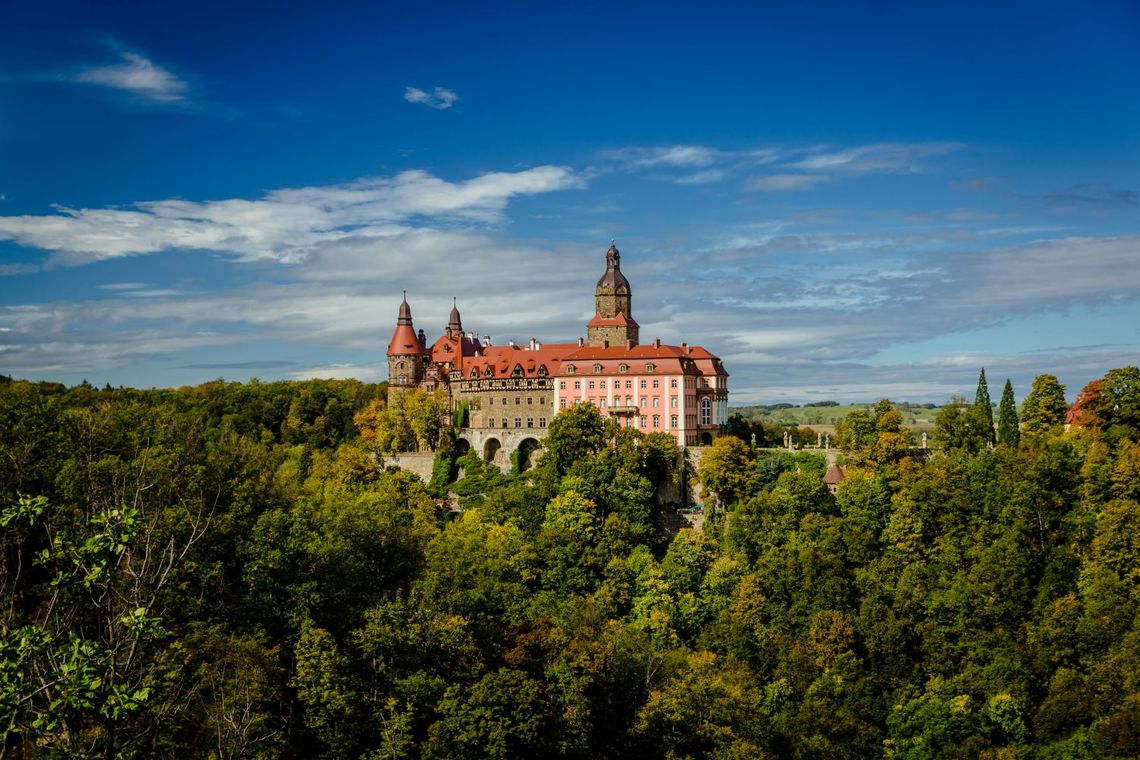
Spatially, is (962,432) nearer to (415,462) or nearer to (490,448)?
(490,448)

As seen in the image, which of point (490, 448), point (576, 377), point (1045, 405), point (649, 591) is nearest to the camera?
point (649, 591)

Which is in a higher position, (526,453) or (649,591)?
(526,453)

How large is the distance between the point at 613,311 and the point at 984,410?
23.6m

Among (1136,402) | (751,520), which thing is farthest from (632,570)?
(1136,402)

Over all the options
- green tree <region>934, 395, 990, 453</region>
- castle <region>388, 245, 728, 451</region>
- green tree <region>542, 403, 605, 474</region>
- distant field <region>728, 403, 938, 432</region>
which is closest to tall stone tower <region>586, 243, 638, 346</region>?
castle <region>388, 245, 728, 451</region>

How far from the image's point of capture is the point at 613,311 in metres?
65.8

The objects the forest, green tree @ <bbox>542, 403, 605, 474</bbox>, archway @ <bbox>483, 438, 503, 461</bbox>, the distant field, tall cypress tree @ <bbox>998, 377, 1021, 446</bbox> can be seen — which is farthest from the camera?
the distant field

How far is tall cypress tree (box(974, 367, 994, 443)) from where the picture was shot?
175ft

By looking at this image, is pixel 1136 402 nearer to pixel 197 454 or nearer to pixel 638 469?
pixel 638 469

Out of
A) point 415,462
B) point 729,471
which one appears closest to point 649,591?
point 729,471

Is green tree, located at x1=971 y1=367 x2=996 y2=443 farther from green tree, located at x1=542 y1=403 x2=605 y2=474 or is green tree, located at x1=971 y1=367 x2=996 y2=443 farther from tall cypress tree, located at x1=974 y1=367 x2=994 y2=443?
green tree, located at x1=542 y1=403 x2=605 y2=474

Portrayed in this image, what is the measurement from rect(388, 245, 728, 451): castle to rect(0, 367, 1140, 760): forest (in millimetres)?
3282

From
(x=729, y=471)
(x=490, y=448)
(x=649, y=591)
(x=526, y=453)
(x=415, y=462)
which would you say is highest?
(x=490, y=448)

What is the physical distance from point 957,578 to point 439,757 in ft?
81.7
